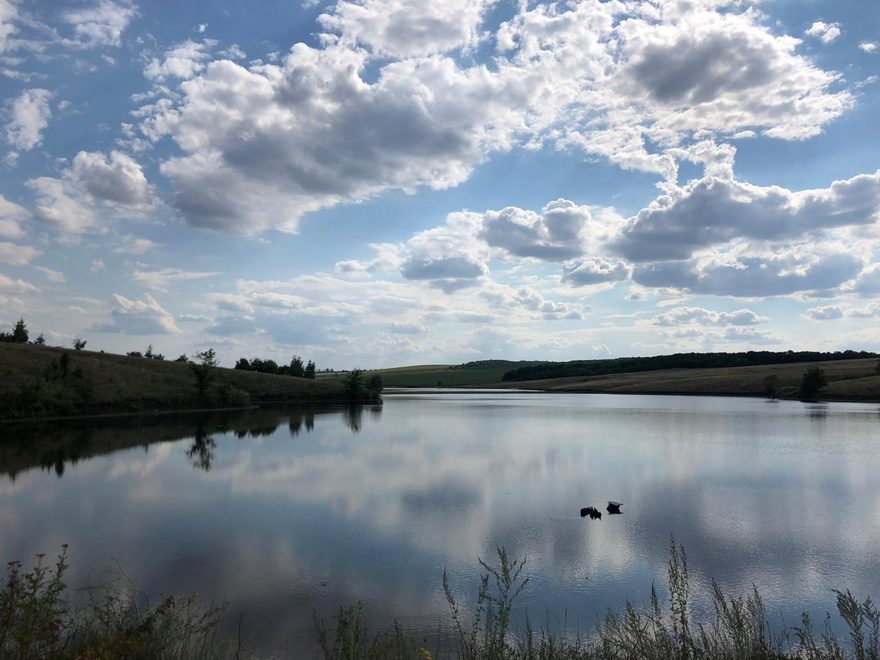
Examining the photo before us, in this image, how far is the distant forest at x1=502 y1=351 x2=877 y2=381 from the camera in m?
126

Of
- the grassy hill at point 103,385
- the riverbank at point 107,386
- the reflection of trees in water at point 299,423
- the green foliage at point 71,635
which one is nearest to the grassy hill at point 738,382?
the riverbank at point 107,386

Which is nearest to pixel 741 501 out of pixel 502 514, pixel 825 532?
pixel 825 532

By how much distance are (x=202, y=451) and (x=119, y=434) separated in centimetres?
1055

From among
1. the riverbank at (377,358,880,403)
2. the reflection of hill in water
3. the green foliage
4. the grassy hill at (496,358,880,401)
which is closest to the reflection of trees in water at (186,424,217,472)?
the reflection of hill in water

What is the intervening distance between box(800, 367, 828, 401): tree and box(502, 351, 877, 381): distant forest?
4298 cm

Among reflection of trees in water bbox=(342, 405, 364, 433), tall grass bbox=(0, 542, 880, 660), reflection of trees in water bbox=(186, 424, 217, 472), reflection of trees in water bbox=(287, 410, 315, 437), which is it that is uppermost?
tall grass bbox=(0, 542, 880, 660)

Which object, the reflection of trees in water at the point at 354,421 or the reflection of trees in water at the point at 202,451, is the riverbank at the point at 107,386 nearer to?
the reflection of trees in water at the point at 202,451

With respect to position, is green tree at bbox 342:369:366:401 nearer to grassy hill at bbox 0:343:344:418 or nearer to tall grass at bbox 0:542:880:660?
grassy hill at bbox 0:343:344:418

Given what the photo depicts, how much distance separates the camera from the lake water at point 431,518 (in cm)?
1101

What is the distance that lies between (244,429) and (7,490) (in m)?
23.0

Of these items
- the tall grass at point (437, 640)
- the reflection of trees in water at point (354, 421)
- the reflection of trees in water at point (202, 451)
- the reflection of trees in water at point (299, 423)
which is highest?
the tall grass at point (437, 640)

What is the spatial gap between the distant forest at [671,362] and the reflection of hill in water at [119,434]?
102316mm

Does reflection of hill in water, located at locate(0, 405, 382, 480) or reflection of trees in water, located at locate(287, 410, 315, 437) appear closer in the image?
reflection of hill in water, located at locate(0, 405, 382, 480)

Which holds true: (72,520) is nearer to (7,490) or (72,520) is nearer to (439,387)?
(7,490)
